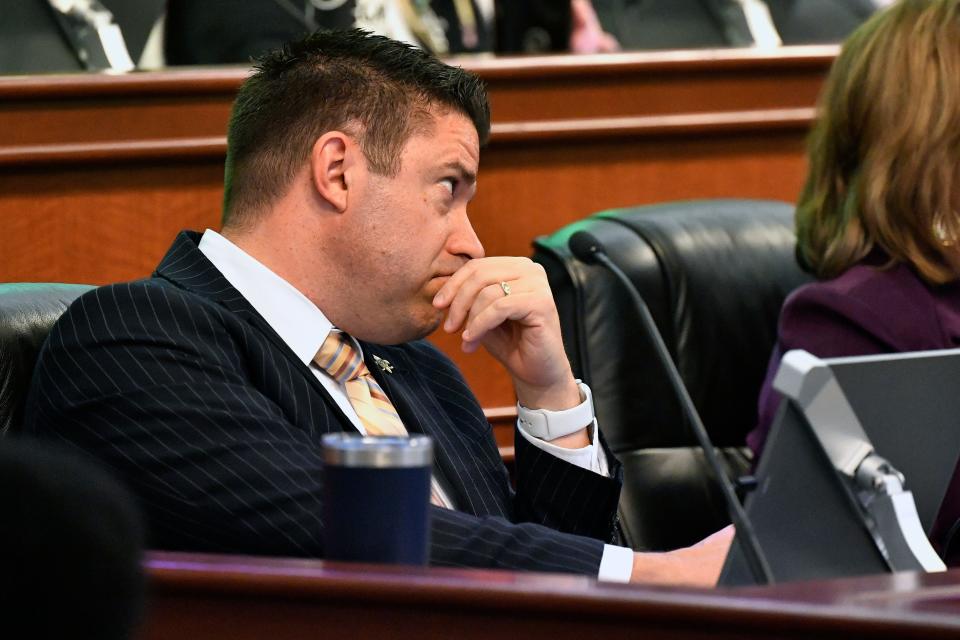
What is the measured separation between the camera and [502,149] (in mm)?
2406

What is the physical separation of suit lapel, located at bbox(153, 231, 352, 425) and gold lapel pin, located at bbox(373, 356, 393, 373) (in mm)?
206

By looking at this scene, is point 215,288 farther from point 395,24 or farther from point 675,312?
point 395,24

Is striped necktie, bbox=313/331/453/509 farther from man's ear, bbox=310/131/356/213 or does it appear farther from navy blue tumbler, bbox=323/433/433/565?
navy blue tumbler, bbox=323/433/433/565

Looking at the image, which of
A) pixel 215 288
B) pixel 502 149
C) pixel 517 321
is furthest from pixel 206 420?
pixel 502 149

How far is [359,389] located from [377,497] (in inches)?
23.3

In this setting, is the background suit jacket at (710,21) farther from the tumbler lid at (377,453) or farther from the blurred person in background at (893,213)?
the tumbler lid at (377,453)

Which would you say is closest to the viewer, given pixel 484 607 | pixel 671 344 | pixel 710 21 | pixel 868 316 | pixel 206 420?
pixel 484 607

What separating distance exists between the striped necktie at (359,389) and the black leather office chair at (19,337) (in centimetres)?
28

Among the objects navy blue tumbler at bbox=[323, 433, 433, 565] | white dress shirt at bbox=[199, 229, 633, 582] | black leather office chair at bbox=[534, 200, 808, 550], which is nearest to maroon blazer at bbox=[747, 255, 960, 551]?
black leather office chair at bbox=[534, 200, 808, 550]

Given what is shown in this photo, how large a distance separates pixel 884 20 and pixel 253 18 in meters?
1.02

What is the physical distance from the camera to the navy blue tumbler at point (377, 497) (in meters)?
0.90

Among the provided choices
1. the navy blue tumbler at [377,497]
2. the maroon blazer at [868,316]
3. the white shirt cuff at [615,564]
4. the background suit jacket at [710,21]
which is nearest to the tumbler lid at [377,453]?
the navy blue tumbler at [377,497]

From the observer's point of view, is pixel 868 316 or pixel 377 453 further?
pixel 868 316

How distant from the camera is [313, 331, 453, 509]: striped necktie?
1.46 metres
